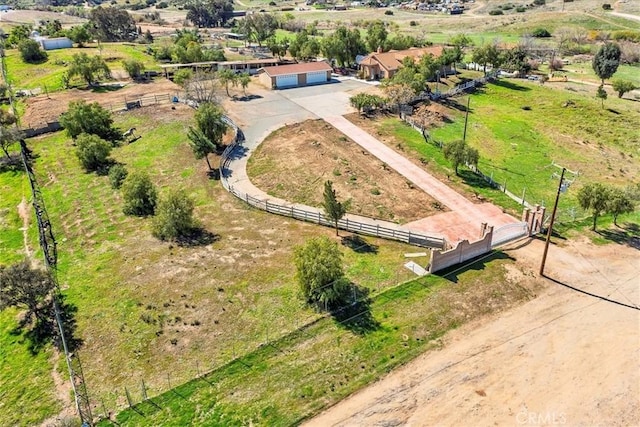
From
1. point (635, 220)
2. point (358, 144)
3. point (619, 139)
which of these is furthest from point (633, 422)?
point (619, 139)

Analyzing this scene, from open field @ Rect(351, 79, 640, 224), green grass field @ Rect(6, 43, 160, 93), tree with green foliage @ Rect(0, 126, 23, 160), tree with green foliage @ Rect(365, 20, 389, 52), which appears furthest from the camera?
tree with green foliage @ Rect(365, 20, 389, 52)

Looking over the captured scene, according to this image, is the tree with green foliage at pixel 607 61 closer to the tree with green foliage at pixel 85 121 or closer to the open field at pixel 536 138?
the open field at pixel 536 138

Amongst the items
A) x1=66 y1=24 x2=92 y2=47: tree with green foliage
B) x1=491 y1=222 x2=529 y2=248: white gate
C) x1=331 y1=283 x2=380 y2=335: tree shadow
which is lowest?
x1=331 y1=283 x2=380 y2=335: tree shadow

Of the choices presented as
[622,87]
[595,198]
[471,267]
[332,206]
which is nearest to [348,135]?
[332,206]

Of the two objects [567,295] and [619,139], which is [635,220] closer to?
[567,295]

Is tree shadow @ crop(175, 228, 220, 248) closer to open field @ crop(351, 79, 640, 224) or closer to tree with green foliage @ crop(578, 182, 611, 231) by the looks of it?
open field @ crop(351, 79, 640, 224)

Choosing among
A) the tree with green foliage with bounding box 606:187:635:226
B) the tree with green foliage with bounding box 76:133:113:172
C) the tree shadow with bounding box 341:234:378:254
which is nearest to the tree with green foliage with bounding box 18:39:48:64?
the tree with green foliage with bounding box 76:133:113:172

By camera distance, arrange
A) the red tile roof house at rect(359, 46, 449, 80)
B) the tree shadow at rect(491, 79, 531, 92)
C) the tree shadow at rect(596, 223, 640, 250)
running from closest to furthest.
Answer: the tree shadow at rect(596, 223, 640, 250), the tree shadow at rect(491, 79, 531, 92), the red tile roof house at rect(359, 46, 449, 80)
